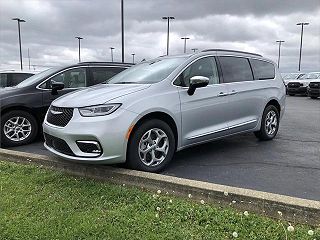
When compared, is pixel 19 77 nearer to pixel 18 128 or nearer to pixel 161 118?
pixel 18 128

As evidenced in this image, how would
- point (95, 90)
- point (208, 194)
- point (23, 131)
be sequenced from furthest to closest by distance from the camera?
point (23, 131), point (95, 90), point (208, 194)

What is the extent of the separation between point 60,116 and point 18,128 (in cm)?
258

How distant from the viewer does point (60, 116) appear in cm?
496

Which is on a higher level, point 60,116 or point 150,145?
point 60,116

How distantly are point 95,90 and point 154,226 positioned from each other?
7.75 ft

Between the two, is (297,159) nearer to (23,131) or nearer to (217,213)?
(217,213)

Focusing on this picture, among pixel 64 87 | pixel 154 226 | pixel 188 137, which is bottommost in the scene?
pixel 154 226

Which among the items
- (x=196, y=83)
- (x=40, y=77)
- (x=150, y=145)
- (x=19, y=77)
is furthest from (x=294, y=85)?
(x=150, y=145)

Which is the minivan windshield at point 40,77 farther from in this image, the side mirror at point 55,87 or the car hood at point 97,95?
the car hood at point 97,95

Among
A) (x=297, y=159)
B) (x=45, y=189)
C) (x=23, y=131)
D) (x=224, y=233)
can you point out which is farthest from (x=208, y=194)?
(x=23, y=131)

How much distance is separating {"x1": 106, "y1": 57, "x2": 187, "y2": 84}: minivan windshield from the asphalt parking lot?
4.23 ft

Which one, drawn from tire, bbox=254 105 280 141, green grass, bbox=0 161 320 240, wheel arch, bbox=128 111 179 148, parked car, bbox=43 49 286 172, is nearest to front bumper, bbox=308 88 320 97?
tire, bbox=254 105 280 141

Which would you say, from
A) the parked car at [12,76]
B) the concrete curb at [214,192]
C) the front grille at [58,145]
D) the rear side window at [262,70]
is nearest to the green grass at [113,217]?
the concrete curb at [214,192]

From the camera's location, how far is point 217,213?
3.68 m
